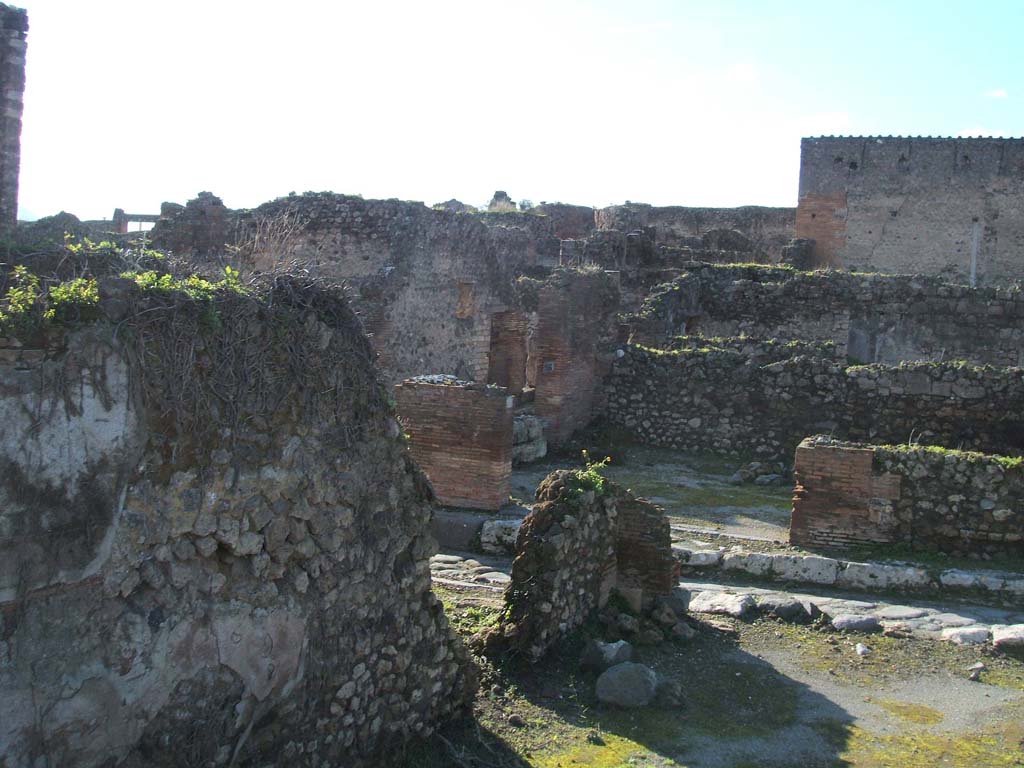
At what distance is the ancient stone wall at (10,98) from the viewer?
8922mm

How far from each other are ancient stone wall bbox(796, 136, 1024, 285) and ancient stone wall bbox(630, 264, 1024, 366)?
13212mm

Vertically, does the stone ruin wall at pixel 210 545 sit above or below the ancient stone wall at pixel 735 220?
below

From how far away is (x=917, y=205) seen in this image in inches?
1271

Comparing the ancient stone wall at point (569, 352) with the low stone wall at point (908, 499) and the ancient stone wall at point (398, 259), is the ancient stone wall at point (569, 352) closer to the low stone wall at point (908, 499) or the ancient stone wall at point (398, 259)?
the ancient stone wall at point (398, 259)

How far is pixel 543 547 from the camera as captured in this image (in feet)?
23.7

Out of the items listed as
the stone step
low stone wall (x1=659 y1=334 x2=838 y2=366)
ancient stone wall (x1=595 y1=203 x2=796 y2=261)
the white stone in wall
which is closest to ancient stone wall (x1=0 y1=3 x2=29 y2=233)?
the white stone in wall

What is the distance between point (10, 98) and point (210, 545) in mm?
6041

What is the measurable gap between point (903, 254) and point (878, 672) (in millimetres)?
27095

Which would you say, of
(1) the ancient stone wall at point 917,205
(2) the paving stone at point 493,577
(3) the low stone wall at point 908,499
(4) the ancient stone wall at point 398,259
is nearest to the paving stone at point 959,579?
(3) the low stone wall at point 908,499

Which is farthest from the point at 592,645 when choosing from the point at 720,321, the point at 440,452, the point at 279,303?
the point at 720,321

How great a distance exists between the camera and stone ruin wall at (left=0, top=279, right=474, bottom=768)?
3941 mm

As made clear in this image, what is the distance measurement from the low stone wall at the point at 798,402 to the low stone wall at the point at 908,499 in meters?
3.12

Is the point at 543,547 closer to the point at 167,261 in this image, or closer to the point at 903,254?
the point at 167,261

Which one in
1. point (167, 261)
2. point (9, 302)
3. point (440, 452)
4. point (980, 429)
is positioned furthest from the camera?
point (980, 429)
